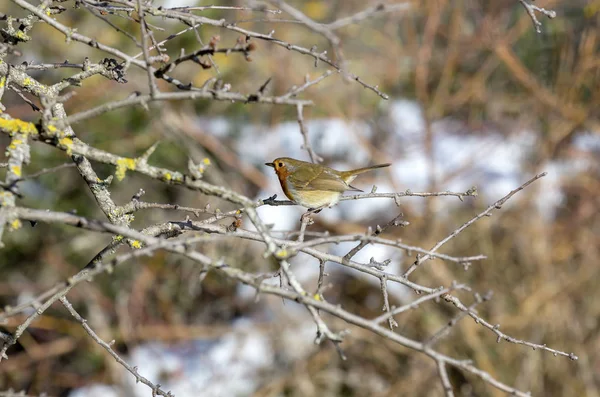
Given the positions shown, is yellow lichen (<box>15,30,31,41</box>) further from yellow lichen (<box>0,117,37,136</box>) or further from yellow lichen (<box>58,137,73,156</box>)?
yellow lichen (<box>58,137,73,156</box>)

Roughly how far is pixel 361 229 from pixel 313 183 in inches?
77.4

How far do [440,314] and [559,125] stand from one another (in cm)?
192

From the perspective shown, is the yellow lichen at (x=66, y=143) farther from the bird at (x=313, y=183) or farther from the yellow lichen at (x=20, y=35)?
the bird at (x=313, y=183)

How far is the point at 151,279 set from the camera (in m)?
5.49

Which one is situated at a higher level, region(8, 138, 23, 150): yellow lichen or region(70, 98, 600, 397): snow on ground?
region(70, 98, 600, 397): snow on ground

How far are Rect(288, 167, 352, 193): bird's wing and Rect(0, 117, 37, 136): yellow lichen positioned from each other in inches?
66.4

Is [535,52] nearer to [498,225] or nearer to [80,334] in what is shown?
[498,225]

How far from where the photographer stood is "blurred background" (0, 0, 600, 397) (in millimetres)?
4875

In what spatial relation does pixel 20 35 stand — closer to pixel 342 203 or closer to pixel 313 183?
pixel 313 183

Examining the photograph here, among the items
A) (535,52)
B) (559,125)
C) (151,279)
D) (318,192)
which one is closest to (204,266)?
(318,192)

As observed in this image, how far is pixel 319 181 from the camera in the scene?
3.13m

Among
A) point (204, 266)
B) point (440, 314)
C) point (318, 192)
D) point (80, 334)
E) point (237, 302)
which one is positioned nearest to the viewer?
point (204, 266)

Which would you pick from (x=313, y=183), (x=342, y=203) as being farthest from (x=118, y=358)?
(x=342, y=203)


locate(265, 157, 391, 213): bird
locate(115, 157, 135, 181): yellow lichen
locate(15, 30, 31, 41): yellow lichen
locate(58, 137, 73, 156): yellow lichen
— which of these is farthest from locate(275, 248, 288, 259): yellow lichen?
locate(265, 157, 391, 213): bird
